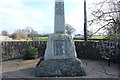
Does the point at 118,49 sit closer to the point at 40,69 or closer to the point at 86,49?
the point at 86,49

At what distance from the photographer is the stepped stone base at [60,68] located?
386 cm

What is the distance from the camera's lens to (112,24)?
342 inches

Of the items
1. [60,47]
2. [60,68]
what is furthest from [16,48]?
[60,68]

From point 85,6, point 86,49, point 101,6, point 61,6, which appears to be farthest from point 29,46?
point 101,6

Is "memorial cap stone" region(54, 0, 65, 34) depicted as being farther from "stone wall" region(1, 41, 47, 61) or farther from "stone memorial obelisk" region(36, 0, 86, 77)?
"stone wall" region(1, 41, 47, 61)

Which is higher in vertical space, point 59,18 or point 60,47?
point 59,18

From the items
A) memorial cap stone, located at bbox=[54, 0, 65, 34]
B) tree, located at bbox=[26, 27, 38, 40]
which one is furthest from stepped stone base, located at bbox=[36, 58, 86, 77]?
tree, located at bbox=[26, 27, 38, 40]

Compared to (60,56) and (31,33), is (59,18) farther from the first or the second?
(31,33)

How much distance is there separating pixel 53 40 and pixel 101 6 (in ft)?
20.4

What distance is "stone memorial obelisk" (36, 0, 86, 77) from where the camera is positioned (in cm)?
392

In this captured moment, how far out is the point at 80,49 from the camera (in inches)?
315

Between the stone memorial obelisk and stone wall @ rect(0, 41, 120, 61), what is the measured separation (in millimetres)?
3220

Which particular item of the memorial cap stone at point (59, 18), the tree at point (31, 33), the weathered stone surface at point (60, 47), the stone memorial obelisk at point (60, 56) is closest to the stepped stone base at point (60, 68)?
the stone memorial obelisk at point (60, 56)

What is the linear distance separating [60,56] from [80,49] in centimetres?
398
